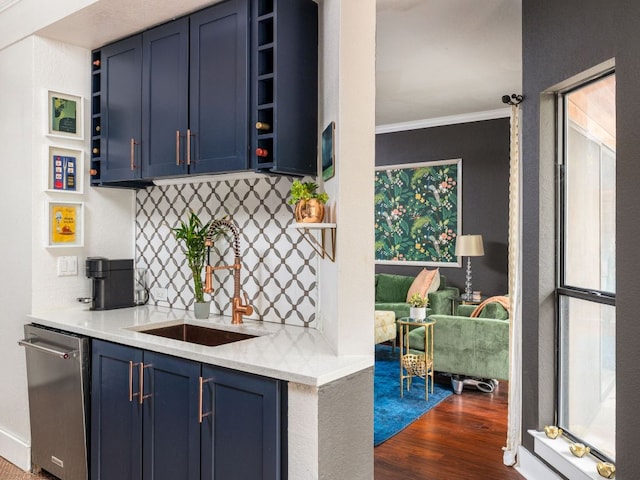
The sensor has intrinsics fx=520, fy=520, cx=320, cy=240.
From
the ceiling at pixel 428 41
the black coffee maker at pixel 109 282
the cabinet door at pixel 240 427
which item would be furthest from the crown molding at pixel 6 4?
the cabinet door at pixel 240 427

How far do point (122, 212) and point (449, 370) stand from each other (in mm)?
2897

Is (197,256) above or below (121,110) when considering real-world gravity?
below

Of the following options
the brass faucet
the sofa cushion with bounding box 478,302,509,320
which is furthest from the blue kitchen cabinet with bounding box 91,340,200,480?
the sofa cushion with bounding box 478,302,509,320

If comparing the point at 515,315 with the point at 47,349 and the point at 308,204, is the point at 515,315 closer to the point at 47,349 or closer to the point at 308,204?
the point at 308,204

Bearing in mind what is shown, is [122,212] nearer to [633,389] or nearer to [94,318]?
[94,318]

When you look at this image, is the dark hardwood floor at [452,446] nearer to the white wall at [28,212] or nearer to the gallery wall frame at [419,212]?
the white wall at [28,212]

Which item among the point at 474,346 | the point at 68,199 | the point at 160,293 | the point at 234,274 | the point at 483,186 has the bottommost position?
the point at 474,346

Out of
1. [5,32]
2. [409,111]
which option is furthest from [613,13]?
[409,111]

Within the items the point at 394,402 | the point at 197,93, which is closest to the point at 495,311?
the point at 394,402

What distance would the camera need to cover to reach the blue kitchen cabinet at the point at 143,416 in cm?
216

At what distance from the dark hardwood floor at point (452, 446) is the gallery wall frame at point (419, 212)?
104 inches

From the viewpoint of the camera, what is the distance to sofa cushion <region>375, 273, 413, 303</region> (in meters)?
6.58

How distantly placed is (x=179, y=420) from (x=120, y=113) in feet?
5.91

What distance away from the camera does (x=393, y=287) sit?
6.65 meters
